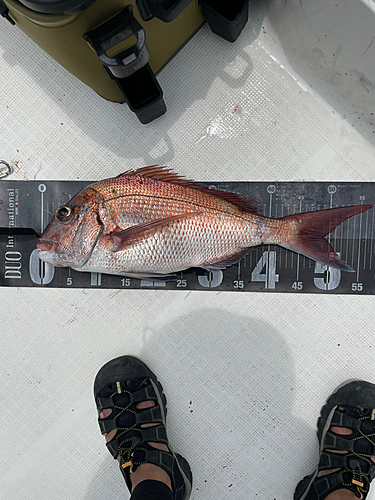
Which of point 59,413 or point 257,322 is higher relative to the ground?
point 59,413

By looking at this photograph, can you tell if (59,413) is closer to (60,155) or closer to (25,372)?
(25,372)

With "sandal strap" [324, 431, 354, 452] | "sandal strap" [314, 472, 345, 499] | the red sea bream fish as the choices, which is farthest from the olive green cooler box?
"sandal strap" [314, 472, 345, 499]

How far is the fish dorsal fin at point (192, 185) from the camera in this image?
154 cm

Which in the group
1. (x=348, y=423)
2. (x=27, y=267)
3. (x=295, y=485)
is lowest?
(x=295, y=485)

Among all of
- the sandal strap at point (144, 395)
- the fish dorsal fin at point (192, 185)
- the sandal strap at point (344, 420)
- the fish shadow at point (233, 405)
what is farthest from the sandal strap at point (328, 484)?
the fish dorsal fin at point (192, 185)

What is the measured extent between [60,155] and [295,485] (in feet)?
7.45

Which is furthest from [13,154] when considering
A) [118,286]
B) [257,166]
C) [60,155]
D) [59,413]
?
[59,413]

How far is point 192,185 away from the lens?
1563 mm

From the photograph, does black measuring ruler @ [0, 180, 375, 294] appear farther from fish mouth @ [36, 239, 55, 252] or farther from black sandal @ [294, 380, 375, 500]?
black sandal @ [294, 380, 375, 500]

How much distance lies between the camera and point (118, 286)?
5.80ft

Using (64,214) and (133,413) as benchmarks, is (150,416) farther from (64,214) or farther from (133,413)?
(64,214)

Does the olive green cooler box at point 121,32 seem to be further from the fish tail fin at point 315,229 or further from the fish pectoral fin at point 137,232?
the fish tail fin at point 315,229

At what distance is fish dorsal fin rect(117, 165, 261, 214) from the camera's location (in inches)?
60.6

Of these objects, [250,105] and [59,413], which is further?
[59,413]
